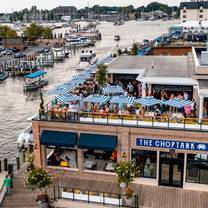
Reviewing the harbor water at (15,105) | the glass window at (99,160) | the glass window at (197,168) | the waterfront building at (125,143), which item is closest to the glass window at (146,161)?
the waterfront building at (125,143)

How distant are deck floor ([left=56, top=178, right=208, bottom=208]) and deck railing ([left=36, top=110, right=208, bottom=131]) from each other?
15.1 feet

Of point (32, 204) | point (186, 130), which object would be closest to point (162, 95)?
point (186, 130)

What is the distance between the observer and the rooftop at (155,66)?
119ft

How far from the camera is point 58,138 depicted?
2844 centimetres

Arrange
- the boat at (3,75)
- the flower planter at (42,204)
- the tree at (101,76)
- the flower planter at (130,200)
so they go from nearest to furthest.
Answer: the flower planter at (130,200) → the flower planter at (42,204) → the tree at (101,76) → the boat at (3,75)

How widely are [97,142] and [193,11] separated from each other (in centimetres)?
16432

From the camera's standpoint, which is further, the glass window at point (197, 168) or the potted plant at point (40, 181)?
the glass window at point (197, 168)

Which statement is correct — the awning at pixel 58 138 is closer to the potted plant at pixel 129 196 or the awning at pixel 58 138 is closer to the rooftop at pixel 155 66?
the potted plant at pixel 129 196

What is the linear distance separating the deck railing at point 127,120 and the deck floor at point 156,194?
461cm

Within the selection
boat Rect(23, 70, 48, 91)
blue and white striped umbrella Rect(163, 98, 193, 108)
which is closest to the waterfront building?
blue and white striped umbrella Rect(163, 98, 193, 108)

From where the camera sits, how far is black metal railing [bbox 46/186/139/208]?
83.1ft

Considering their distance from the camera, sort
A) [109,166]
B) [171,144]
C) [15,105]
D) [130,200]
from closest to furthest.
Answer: [130,200]
[171,144]
[109,166]
[15,105]

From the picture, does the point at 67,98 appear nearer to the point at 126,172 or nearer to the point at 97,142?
the point at 97,142

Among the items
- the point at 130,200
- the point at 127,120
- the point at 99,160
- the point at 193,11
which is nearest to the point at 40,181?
the point at 99,160
